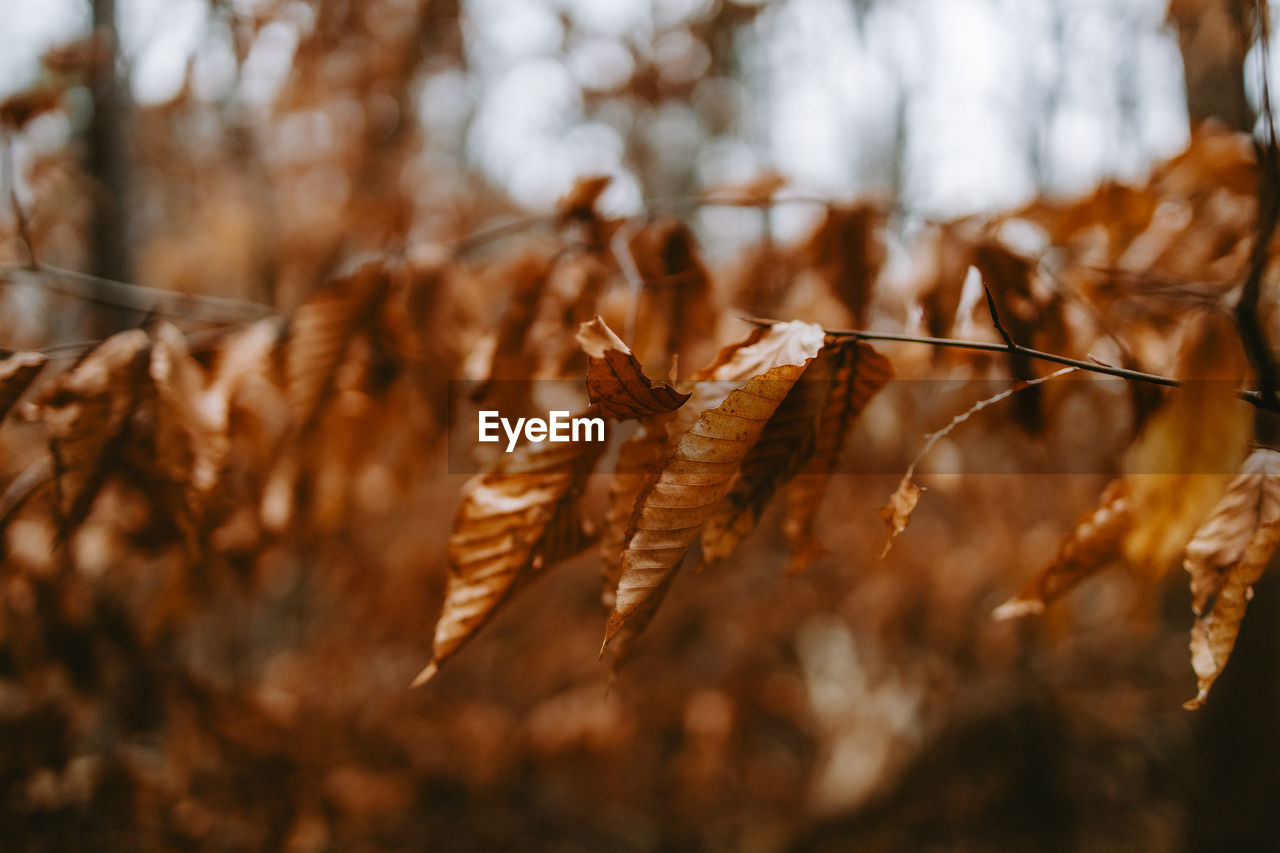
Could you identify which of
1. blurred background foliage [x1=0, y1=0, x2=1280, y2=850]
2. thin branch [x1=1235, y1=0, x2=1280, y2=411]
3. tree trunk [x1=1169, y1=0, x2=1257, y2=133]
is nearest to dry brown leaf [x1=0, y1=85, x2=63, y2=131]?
blurred background foliage [x1=0, y1=0, x2=1280, y2=850]

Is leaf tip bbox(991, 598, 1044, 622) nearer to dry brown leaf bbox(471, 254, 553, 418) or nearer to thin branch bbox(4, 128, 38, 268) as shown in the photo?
dry brown leaf bbox(471, 254, 553, 418)

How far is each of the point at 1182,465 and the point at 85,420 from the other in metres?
0.88

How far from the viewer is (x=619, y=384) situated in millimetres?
387

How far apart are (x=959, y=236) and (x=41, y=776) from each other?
1616mm

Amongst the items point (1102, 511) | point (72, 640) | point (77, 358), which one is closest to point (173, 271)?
point (72, 640)

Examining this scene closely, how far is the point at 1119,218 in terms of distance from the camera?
2.74 ft

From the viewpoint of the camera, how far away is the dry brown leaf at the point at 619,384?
0.38 m

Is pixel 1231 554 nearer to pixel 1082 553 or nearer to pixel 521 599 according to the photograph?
pixel 1082 553

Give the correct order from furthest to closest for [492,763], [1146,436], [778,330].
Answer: [492,763]
[1146,436]
[778,330]

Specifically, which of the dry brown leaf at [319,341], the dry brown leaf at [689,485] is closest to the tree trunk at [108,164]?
the dry brown leaf at [319,341]

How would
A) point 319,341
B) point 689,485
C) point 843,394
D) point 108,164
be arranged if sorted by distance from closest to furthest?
point 689,485, point 843,394, point 319,341, point 108,164

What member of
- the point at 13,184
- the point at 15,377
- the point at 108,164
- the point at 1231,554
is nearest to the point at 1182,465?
the point at 1231,554

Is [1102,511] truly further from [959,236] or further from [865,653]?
[865,653]

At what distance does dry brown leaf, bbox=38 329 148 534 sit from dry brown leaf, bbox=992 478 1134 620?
29.8 inches
